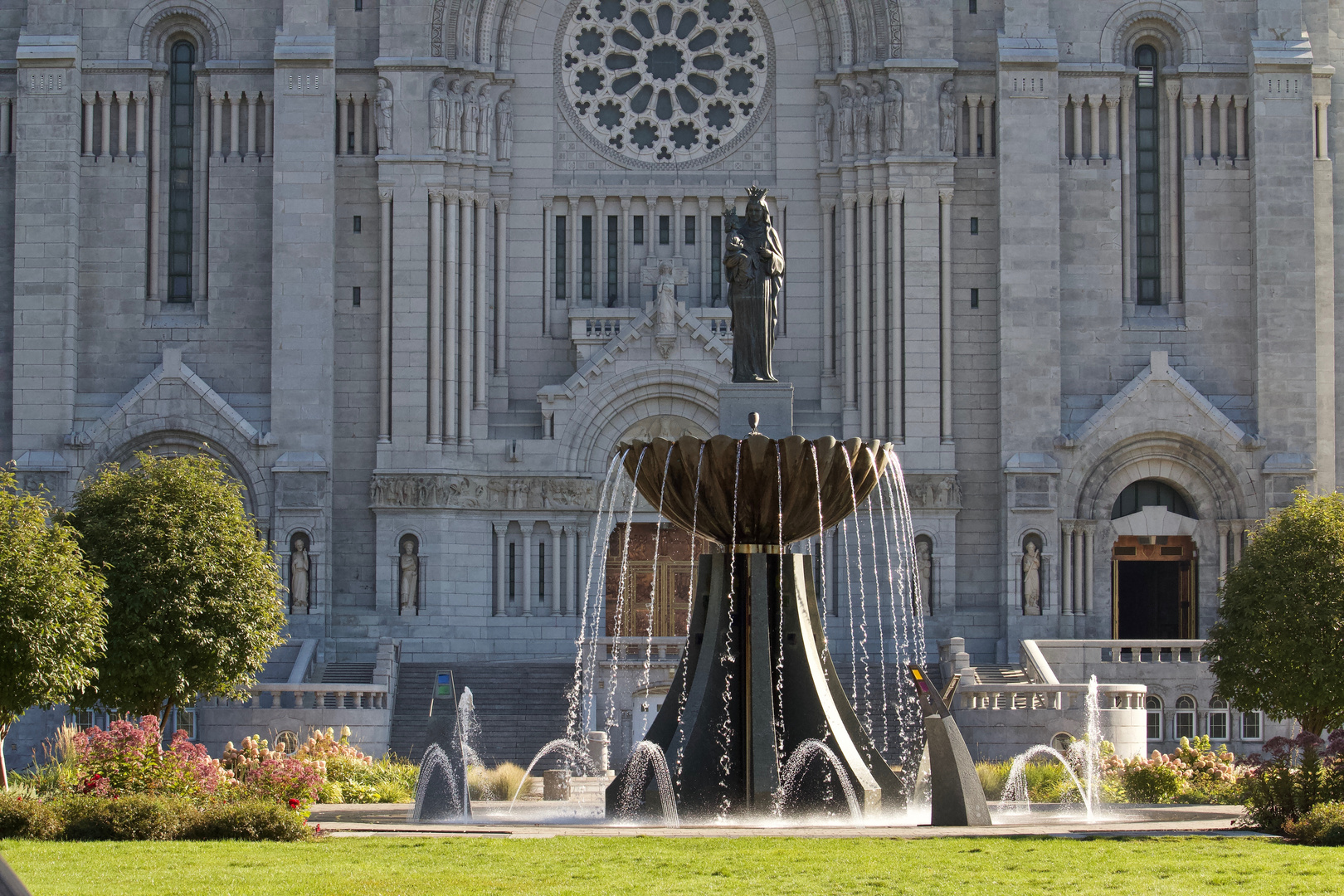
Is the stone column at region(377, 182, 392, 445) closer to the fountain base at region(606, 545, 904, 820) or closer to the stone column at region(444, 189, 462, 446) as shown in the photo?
the stone column at region(444, 189, 462, 446)

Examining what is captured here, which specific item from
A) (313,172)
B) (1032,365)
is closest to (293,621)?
(313,172)

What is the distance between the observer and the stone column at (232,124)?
43906mm

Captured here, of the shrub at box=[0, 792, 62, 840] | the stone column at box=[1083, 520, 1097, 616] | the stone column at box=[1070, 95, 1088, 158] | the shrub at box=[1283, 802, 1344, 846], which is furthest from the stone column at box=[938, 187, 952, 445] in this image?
the shrub at box=[0, 792, 62, 840]

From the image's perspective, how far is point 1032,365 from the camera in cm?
4325

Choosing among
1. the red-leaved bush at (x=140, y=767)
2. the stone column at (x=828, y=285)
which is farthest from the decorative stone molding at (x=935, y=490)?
the red-leaved bush at (x=140, y=767)

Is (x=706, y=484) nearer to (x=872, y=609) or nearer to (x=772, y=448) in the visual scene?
(x=772, y=448)

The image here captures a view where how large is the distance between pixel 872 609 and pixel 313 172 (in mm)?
16280

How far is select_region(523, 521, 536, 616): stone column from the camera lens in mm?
43406

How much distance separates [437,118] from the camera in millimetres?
43344

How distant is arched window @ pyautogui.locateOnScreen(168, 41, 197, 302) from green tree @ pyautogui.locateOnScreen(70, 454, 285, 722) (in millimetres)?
14058

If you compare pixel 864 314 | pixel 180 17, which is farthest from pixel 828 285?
pixel 180 17

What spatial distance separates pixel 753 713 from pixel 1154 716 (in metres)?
19.8

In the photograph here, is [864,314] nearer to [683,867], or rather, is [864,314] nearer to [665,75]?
[665,75]

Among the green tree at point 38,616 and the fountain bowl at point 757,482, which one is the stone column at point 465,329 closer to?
the green tree at point 38,616
